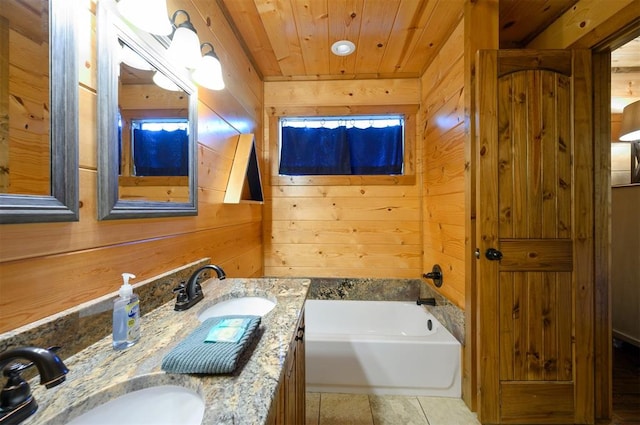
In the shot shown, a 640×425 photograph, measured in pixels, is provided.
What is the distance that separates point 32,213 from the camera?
22.8 inches

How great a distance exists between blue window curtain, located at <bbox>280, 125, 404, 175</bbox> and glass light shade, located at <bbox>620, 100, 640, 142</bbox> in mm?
1969

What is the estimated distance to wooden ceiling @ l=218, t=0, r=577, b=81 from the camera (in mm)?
1628

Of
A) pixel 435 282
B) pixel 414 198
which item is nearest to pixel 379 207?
pixel 414 198

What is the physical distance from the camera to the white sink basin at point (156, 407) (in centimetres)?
56

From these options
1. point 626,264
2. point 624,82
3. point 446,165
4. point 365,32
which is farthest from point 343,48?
point 626,264

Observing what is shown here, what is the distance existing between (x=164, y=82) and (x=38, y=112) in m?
0.56

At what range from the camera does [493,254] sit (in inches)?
58.9

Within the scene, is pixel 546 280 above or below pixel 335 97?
below

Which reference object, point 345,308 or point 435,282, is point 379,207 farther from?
point 345,308

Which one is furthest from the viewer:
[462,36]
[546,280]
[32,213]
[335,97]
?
[335,97]

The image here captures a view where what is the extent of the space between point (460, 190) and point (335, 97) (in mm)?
1457

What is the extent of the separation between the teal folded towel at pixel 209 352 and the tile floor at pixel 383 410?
123 cm

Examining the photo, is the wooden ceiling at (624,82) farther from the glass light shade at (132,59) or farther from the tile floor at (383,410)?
the glass light shade at (132,59)

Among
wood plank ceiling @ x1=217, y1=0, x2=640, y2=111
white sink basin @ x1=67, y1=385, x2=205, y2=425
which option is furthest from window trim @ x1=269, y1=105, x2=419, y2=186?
white sink basin @ x1=67, y1=385, x2=205, y2=425
